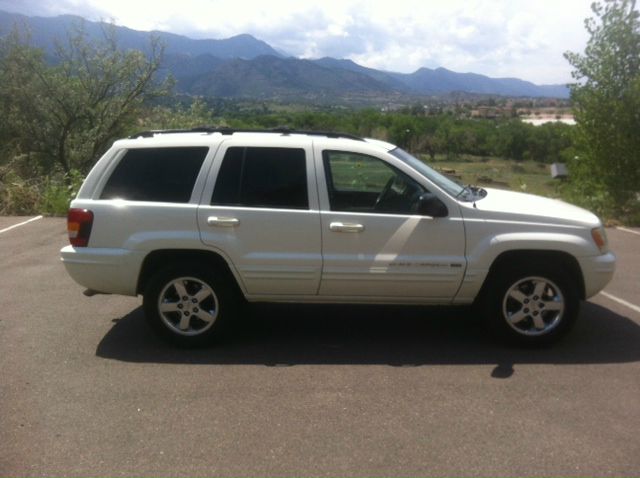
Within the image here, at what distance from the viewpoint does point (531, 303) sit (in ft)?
16.5

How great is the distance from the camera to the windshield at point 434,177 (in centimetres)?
517

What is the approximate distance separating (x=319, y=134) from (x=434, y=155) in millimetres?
53518

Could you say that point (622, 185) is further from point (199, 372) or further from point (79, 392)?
point (79, 392)

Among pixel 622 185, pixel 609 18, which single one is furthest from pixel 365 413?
pixel 609 18

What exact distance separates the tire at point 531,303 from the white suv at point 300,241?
0.03 ft

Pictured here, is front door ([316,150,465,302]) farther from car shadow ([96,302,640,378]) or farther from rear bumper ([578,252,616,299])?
rear bumper ([578,252,616,299])

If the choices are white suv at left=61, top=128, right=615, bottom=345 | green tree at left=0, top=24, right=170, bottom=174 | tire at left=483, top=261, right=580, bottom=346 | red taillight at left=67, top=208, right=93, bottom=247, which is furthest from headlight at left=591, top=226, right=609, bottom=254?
green tree at left=0, top=24, right=170, bottom=174

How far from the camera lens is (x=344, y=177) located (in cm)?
541

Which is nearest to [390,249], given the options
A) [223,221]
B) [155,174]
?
[223,221]

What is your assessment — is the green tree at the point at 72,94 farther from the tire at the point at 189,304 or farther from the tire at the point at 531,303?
the tire at the point at 531,303

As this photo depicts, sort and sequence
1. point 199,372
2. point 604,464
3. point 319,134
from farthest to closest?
point 319,134, point 199,372, point 604,464

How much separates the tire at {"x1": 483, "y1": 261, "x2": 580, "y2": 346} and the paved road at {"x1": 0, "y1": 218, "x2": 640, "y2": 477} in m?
0.17

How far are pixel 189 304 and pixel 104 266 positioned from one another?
2.46 feet

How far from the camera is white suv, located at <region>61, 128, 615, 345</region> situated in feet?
16.1
